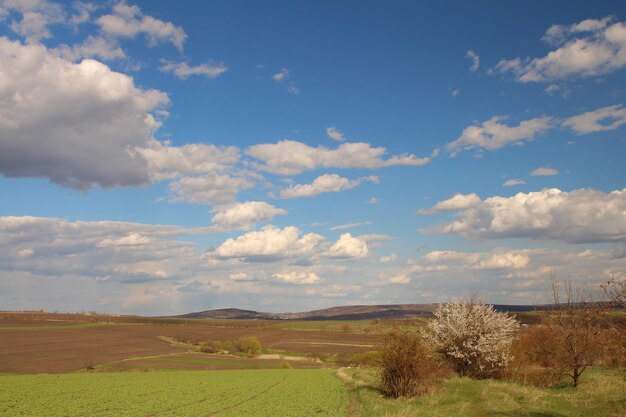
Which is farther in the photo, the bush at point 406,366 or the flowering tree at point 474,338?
the flowering tree at point 474,338

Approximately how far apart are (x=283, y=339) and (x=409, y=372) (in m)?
118

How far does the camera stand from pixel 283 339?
144 metres

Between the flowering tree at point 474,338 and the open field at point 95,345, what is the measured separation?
11.3 metres

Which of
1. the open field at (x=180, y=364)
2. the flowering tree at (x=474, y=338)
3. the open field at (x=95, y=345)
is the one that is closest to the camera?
the flowering tree at (x=474, y=338)

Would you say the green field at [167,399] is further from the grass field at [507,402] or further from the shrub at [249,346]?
the shrub at [249,346]

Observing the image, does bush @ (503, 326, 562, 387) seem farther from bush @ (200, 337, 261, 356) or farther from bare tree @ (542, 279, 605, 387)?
bush @ (200, 337, 261, 356)

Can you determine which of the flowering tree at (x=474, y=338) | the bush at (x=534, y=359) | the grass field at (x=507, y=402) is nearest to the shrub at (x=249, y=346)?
the bush at (x=534, y=359)

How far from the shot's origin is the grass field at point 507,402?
2233cm

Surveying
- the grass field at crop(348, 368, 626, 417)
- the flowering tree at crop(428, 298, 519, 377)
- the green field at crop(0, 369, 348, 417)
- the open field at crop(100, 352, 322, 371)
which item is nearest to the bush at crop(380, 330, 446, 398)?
the grass field at crop(348, 368, 626, 417)

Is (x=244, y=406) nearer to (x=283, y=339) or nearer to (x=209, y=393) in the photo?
(x=209, y=393)

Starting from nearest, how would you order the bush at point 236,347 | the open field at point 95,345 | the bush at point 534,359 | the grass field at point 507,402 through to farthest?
1. the grass field at point 507,402
2. the bush at point 534,359
3. the open field at point 95,345
4. the bush at point 236,347

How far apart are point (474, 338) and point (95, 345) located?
86.0 m

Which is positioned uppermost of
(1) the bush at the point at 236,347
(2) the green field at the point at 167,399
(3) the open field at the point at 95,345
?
(2) the green field at the point at 167,399

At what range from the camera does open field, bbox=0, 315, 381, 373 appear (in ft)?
243
